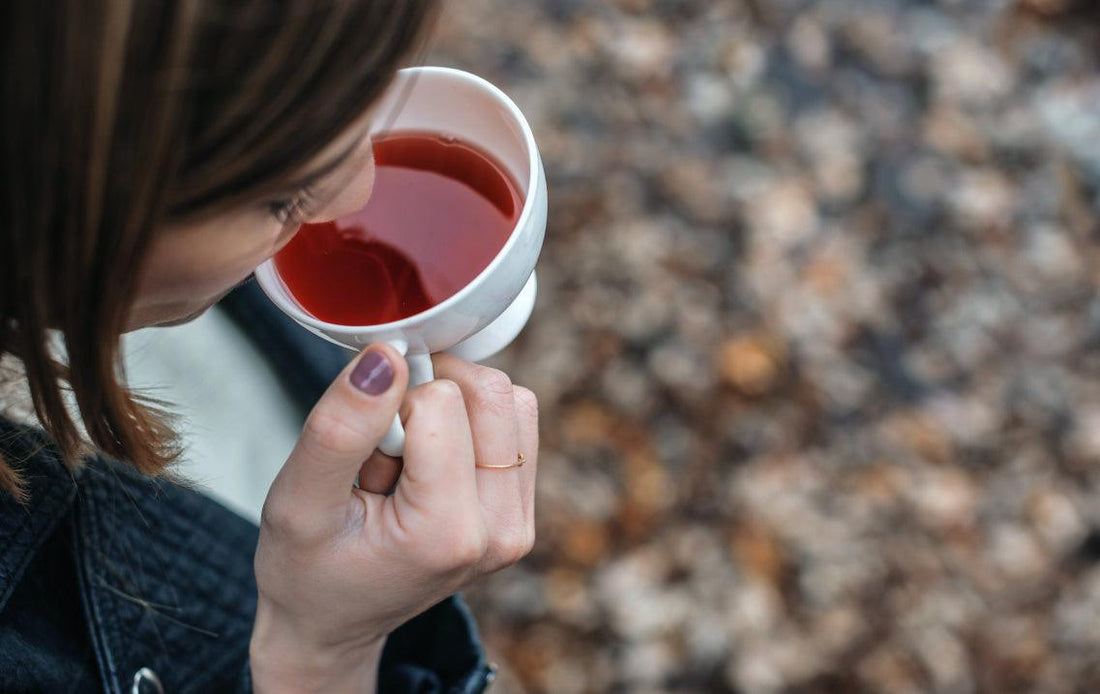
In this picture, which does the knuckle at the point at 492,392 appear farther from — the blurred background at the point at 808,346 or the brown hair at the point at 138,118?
the blurred background at the point at 808,346

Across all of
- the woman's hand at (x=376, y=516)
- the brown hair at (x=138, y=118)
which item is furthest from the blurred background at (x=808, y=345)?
the brown hair at (x=138, y=118)

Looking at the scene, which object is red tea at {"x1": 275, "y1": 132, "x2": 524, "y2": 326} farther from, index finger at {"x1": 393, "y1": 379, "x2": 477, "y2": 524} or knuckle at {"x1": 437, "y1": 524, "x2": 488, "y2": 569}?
knuckle at {"x1": 437, "y1": 524, "x2": 488, "y2": 569}

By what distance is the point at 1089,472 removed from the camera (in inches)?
108

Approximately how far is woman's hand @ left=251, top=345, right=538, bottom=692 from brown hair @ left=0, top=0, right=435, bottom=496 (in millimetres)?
252

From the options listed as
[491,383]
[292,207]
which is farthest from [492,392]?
[292,207]

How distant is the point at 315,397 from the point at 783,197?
195 cm

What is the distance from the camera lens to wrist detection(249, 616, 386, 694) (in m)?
1.29

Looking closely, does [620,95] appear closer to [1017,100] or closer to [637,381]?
[637,381]

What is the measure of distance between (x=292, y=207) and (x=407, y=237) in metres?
0.35

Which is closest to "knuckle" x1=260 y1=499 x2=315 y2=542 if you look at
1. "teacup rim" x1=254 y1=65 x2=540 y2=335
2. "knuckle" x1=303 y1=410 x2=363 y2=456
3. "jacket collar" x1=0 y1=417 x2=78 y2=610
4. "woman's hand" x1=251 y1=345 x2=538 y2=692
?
"woman's hand" x1=251 y1=345 x2=538 y2=692

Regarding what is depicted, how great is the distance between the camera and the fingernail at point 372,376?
1.08 metres

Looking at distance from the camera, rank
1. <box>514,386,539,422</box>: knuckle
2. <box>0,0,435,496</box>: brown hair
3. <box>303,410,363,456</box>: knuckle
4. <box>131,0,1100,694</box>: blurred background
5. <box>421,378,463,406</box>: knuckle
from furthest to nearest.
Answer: <box>131,0,1100,694</box>: blurred background, <box>514,386,539,422</box>: knuckle, <box>421,378,463,406</box>: knuckle, <box>303,410,363,456</box>: knuckle, <box>0,0,435,496</box>: brown hair

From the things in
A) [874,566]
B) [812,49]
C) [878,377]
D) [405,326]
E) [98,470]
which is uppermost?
[405,326]

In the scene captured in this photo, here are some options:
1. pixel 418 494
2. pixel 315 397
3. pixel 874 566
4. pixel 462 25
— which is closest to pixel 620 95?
pixel 462 25
